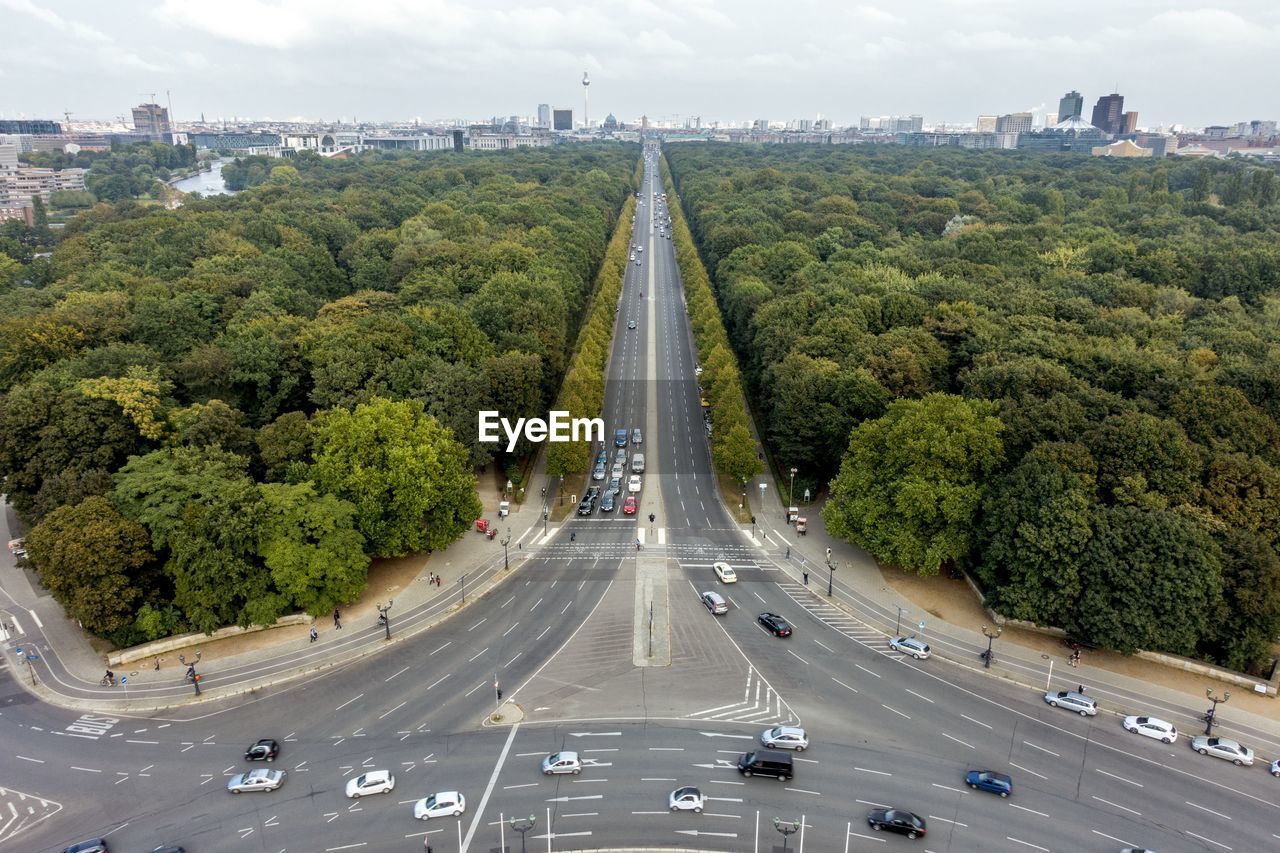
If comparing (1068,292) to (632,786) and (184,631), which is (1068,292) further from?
(184,631)

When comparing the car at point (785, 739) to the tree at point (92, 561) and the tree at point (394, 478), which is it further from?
the tree at point (92, 561)

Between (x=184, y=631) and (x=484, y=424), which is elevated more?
(x=484, y=424)

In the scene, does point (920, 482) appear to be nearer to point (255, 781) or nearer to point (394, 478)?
point (394, 478)

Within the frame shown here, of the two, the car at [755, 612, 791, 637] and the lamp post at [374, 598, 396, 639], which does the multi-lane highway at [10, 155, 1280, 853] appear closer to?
the car at [755, 612, 791, 637]

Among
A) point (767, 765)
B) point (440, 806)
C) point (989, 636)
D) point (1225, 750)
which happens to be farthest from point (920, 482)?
point (440, 806)

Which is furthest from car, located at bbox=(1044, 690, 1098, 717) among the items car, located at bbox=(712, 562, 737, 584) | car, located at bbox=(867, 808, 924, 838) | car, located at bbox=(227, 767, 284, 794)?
car, located at bbox=(227, 767, 284, 794)

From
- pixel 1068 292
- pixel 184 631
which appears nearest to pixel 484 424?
pixel 184 631
